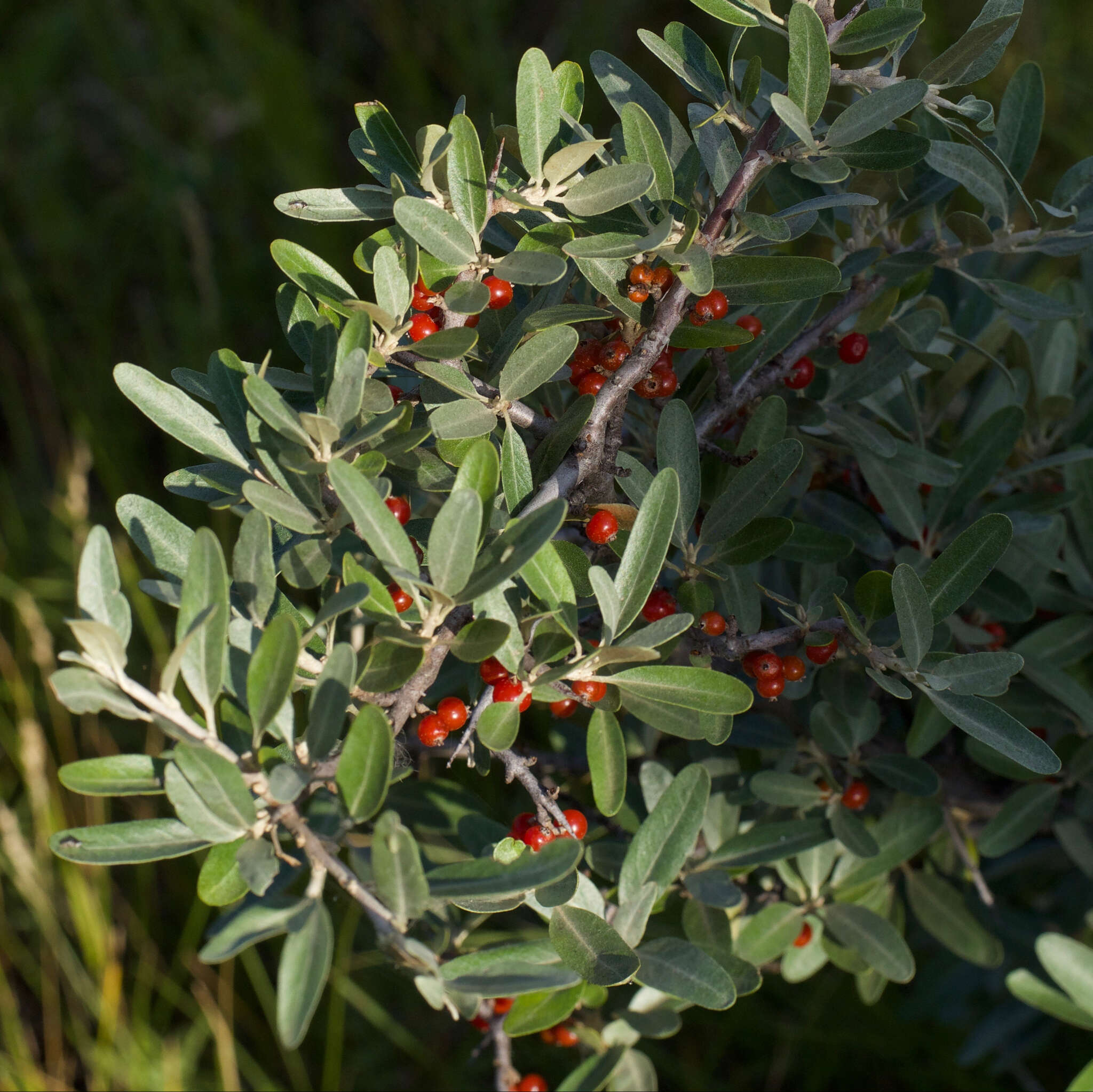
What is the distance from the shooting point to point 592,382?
0.85 metres

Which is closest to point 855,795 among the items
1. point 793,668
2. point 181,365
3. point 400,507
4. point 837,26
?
point 793,668

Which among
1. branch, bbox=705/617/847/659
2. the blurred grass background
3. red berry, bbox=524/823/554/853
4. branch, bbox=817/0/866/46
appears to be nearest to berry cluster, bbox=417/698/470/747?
red berry, bbox=524/823/554/853

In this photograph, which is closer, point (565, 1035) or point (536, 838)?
point (536, 838)

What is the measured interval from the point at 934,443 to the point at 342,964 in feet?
4.57

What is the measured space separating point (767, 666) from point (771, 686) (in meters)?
0.02

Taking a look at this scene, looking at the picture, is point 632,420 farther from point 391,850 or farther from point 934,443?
point 391,850

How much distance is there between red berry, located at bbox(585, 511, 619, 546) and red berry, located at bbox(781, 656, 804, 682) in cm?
21

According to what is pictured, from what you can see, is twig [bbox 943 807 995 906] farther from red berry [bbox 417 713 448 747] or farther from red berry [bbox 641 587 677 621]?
red berry [bbox 417 713 448 747]

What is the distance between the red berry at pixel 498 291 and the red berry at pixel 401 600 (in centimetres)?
25

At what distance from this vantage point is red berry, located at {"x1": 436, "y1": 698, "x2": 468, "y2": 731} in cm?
78

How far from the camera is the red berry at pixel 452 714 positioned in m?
0.78

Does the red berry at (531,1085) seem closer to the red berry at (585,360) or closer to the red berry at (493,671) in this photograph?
the red berry at (493,671)

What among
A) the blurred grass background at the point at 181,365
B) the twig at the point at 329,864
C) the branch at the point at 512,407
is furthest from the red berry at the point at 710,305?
the blurred grass background at the point at 181,365

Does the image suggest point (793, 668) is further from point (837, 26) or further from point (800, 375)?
point (837, 26)
